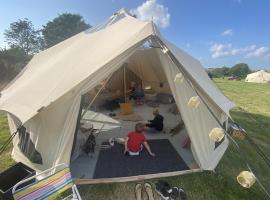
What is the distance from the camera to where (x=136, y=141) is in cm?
525

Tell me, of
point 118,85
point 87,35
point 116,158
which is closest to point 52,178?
point 116,158

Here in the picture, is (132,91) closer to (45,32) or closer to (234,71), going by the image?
(45,32)

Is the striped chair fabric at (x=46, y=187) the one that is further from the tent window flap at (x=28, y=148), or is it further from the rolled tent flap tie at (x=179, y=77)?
the rolled tent flap tie at (x=179, y=77)

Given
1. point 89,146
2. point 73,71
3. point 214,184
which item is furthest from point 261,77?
point 73,71

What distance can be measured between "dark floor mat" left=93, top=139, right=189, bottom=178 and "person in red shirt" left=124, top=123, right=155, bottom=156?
0.51ft

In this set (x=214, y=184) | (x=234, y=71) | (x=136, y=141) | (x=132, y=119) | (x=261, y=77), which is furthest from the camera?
(x=234, y=71)

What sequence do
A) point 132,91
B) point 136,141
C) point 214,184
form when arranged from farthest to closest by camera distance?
point 132,91 → point 136,141 → point 214,184

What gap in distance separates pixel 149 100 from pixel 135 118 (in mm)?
3428

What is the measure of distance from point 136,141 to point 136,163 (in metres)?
0.56

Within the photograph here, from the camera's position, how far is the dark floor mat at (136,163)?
4629mm

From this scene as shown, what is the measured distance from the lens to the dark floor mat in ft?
15.2

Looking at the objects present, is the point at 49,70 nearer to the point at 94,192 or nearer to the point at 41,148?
the point at 41,148

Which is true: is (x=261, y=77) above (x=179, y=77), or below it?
below

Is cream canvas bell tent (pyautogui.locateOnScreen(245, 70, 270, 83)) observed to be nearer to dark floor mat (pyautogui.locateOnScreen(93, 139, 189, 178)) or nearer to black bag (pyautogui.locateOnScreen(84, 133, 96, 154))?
dark floor mat (pyautogui.locateOnScreen(93, 139, 189, 178))
